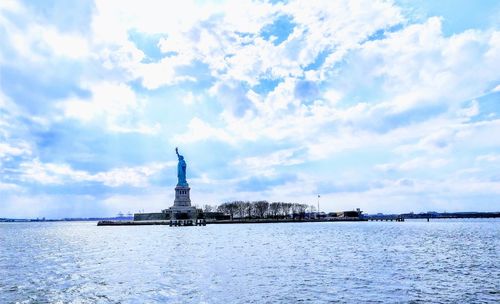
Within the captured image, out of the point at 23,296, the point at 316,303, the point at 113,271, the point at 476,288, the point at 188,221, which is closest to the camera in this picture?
the point at 316,303

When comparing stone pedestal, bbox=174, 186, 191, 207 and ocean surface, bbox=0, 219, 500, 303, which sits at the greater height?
stone pedestal, bbox=174, 186, 191, 207

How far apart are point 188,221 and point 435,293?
12713cm

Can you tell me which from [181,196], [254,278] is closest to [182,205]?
[181,196]

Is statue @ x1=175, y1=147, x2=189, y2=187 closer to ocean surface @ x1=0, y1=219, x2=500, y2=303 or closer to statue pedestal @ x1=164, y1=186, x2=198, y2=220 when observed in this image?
statue pedestal @ x1=164, y1=186, x2=198, y2=220

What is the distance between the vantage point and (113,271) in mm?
38438

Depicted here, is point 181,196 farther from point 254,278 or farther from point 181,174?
point 254,278

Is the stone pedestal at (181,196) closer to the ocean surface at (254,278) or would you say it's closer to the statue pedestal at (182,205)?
the statue pedestal at (182,205)

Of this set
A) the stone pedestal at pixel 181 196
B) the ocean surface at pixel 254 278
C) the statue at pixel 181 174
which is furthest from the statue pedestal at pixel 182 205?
the ocean surface at pixel 254 278

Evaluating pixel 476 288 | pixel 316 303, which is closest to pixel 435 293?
pixel 476 288

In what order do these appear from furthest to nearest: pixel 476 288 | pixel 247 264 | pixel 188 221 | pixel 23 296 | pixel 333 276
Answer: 1. pixel 188 221
2. pixel 247 264
3. pixel 333 276
4. pixel 476 288
5. pixel 23 296

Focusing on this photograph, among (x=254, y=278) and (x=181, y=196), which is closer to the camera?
(x=254, y=278)

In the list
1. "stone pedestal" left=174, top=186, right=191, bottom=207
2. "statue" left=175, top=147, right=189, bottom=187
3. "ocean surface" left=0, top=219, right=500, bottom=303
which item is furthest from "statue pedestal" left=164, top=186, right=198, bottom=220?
"ocean surface" left=0, top=219, right=500, bottom=303

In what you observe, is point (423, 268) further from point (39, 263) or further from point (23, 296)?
point (39, 263)

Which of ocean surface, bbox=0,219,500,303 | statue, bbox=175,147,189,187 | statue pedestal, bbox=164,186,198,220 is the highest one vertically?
statue, bbox=175,147,189,187
